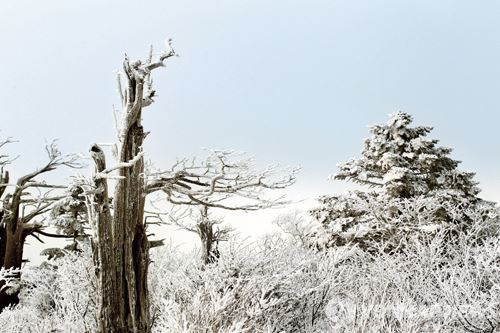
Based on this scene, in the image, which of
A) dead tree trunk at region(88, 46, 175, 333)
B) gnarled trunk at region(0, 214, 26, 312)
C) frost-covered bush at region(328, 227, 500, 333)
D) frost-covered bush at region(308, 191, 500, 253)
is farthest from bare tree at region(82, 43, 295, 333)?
gnarled trunk at region(0, 214, 26, 312)

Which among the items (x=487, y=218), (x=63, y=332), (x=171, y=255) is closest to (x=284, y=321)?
(x=63, y=332)

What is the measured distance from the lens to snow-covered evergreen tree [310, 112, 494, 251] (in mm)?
16109

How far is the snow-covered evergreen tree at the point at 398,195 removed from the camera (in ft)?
52.9

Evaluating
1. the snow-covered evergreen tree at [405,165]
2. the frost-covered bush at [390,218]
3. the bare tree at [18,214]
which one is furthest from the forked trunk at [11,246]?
the snow-covered evergreen tree at [405,165]

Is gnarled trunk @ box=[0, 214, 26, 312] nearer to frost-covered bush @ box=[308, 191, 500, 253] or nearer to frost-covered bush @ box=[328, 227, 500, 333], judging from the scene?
frost-covered bush @ box=[308, 191, 500, 253]

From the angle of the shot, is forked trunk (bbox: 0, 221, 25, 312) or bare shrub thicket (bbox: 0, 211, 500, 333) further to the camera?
forked trunk (bbox: 0, 221, 25, 312)

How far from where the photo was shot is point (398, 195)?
1727cm

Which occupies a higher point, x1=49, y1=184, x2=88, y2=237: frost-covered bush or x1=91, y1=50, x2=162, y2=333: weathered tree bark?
x1=49, y1=184, x2=88, y2=237: frost-covered bush

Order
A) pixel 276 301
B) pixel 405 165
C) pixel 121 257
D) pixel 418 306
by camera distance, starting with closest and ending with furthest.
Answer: pixel 276 301
pixel 121 257
pixel 418 306
pixel 405 165

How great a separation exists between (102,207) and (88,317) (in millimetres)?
3702

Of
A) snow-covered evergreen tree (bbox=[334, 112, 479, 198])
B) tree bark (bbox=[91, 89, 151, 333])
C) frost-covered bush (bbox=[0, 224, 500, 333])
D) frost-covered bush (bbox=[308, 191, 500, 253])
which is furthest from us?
snow-covered evergreen tree (bbox=[334, 112, 479, 198])

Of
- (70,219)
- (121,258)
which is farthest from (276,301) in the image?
(70,219)

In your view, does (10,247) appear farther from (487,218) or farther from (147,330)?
(487,218)

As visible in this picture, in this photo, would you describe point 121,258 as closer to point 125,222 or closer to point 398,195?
point 125,222
